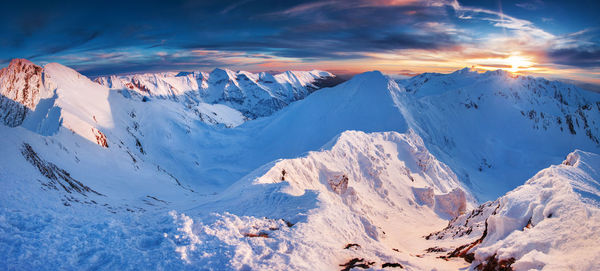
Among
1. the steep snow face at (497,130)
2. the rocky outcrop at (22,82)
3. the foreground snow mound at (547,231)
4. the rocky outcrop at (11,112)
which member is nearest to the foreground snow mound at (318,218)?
the foreground snow mound at (547,231)

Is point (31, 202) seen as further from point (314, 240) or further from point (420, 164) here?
point (420, 164)

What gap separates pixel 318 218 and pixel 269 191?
5.89 m

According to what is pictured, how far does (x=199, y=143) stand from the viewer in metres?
76.6

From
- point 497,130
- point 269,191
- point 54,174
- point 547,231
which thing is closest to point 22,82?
point 54,174

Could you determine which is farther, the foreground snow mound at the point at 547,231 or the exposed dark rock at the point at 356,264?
the exposed dark rock at the point at 356,264

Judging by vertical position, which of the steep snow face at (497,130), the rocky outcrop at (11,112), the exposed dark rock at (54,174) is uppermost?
the rocky outcrop at (11,112)

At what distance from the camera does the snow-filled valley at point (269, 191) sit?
10.2 m

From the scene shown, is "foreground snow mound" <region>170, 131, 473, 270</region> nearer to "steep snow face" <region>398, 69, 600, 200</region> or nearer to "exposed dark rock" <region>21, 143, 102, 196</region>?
"exposed dark rock" <region>21, 143, 102, 196</region>

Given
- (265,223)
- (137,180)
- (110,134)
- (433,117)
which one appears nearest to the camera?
(265,223)

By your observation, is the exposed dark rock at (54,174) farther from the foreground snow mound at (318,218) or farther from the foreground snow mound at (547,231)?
the foreground snow mound at (547,231)

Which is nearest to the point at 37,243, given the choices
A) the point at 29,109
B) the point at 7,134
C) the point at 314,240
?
the point at 314,240

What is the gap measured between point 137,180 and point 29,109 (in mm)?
21271

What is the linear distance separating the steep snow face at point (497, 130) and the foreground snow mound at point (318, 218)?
51.6 meters

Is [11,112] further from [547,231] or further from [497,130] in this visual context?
[497,130]
